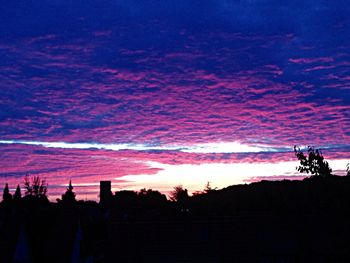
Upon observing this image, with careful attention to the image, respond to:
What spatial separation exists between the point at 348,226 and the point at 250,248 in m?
6.40

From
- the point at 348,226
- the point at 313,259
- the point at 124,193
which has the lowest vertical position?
the point at 313,259

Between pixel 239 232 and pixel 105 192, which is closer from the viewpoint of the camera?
pixel 239 232

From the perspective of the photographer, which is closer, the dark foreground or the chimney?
the dark foreground

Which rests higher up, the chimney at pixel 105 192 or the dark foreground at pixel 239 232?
the chimney at pixel 105 192

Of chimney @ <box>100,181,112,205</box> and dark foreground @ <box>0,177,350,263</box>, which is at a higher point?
chimney @ <box>100,181,112,205</box>

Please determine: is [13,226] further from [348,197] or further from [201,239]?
[348,197]

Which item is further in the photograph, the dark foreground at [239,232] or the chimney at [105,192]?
the chimney at [105,192]

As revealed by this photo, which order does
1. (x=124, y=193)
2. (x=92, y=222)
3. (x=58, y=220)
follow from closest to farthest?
1. (x=58, y=220)
2. (x=92, y=222)
3. (x=124, y=193)

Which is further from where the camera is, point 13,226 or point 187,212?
point 13,226

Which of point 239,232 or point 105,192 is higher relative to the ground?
point 105,192

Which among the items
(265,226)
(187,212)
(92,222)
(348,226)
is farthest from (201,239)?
(92,222)

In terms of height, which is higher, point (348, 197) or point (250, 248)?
point (348, 197)

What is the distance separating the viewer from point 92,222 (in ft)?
164

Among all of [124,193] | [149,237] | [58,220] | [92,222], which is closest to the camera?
[149,237]
